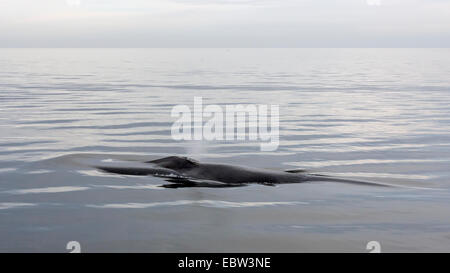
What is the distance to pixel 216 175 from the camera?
516 inches

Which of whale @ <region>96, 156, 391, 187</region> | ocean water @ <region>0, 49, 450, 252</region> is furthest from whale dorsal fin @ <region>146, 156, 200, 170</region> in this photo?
ocean water @ <region>0, 49, 450, 252</region>

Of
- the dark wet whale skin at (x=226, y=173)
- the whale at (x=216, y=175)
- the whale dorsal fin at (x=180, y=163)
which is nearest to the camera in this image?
the whale at (x=216, y=175)

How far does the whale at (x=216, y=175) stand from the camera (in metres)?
13.0

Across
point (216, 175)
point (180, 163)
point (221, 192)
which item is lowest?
point (221, 192)

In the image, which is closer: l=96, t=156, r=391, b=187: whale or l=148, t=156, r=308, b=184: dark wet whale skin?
l=96, t=156, r=391, b=187: whale

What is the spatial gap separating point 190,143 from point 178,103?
16173 millimetres

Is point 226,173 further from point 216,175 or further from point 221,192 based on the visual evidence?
point 221,192

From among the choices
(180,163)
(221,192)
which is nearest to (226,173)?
(180,163)

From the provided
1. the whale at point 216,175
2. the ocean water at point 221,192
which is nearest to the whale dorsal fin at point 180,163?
the whale at point 216,175

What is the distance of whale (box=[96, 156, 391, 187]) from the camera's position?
13.0 metres

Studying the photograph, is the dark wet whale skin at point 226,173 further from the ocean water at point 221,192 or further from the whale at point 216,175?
the ocean water at point 221,192

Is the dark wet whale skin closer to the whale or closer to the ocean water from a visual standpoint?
the whale

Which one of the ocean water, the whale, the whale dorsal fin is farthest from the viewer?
the whale dorsal fin
